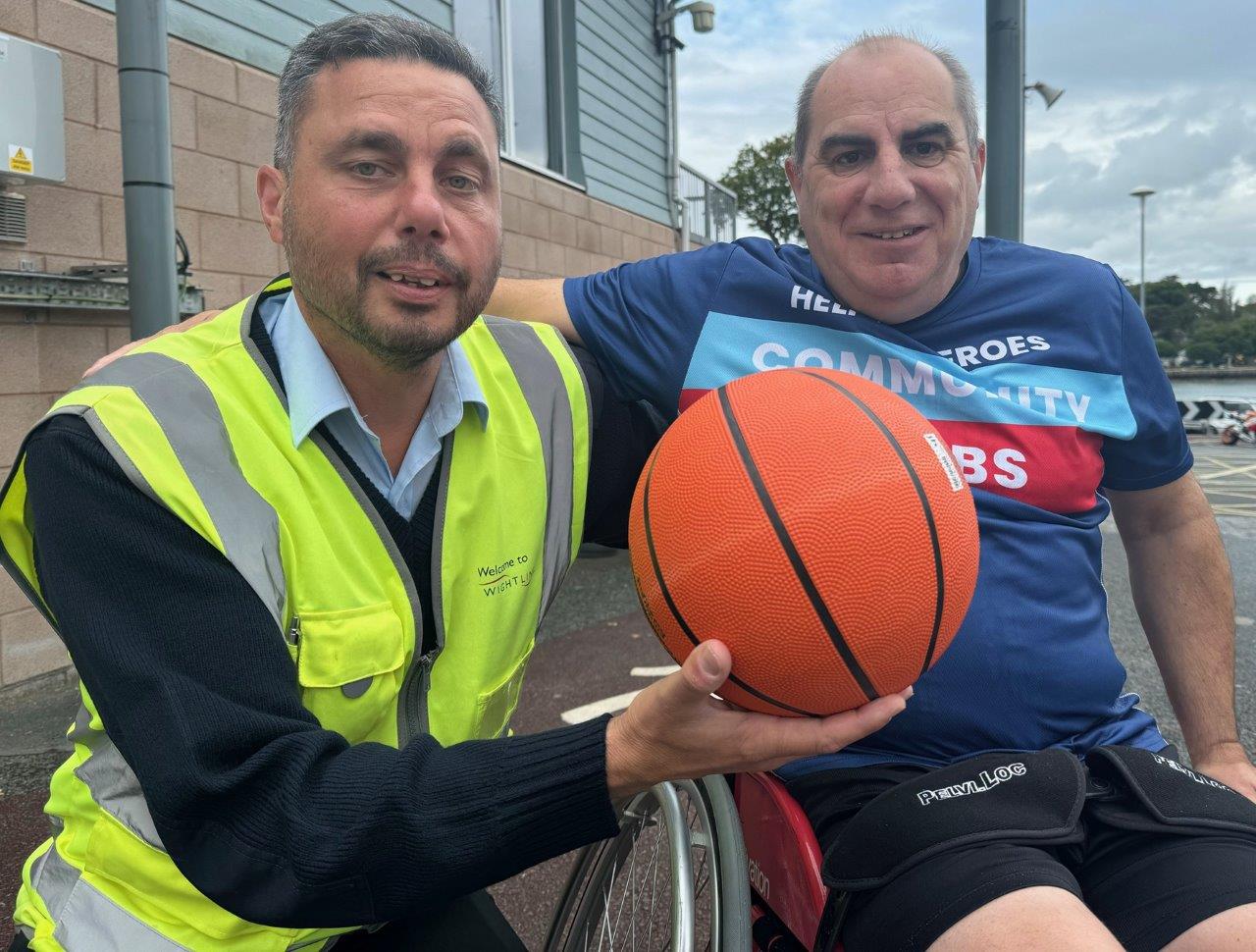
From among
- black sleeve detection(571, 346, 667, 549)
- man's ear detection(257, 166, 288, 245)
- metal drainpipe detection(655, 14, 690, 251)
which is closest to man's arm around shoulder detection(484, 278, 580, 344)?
black sleeve detection(571, 346, 667, 549)

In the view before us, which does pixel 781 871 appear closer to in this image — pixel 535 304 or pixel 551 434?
pixel 551 434

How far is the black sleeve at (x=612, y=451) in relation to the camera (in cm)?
201

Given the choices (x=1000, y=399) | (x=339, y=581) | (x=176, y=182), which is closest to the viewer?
(x=339, y=581)

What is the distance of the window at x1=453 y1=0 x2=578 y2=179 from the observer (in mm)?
7867

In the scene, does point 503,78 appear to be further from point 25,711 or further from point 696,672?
point 696,672

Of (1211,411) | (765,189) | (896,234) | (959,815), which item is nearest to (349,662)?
(959,815)

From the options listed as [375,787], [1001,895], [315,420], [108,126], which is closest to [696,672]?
[375,787]

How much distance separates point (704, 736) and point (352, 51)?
1283mm

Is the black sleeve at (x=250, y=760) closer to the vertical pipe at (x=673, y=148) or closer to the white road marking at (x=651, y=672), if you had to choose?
the white road marking at (x=651, y=672)

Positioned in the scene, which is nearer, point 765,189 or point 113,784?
point 113,784

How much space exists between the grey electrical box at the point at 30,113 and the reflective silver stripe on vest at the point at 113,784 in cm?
319

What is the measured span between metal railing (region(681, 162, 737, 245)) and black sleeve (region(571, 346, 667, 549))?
9955 millimetres

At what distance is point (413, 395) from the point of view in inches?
68.2

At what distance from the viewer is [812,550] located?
49.8 inches
